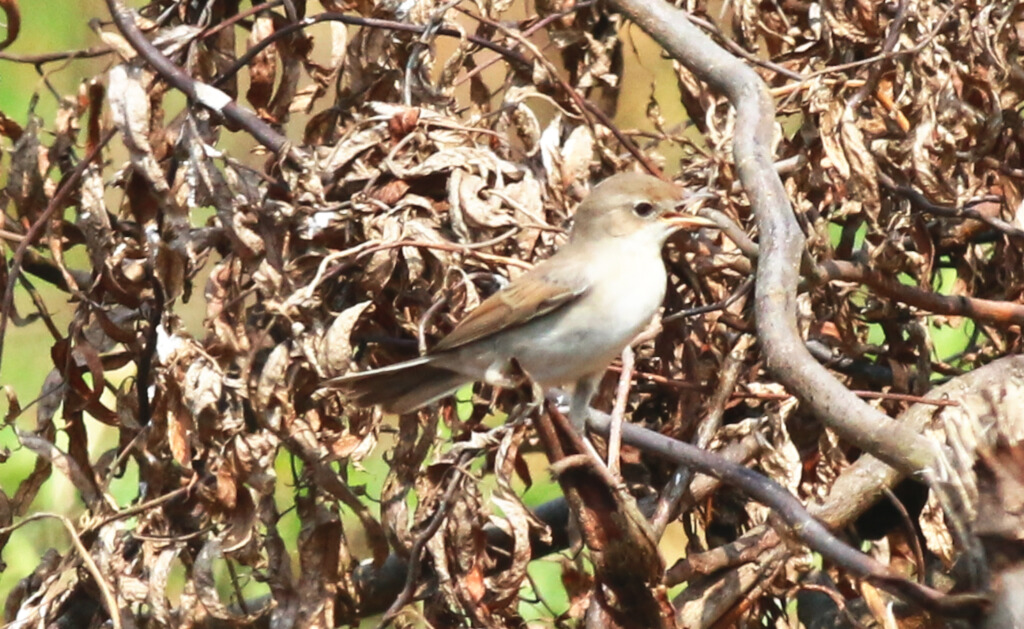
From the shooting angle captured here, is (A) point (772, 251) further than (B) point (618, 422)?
No

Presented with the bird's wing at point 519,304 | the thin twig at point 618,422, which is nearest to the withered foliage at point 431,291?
the bird's wing at point 519,304

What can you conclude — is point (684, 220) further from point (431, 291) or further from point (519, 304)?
point (431, 291)

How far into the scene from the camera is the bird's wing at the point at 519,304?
260 centimetres

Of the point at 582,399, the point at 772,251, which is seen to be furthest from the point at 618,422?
the point at 772,251

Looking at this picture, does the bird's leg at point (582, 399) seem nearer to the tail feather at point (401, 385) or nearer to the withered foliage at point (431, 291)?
the withered foliage at point (431, 291)

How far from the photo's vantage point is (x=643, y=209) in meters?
2.76

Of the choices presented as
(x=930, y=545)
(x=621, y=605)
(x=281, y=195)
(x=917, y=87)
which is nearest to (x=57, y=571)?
(x=281, y=195)

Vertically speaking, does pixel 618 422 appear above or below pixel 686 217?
below

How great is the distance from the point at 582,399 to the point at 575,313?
17 cm

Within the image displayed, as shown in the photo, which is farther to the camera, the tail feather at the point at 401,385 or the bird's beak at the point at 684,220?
the bird's beak at the point at 684,220

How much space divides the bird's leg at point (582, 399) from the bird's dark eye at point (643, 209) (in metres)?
0.32

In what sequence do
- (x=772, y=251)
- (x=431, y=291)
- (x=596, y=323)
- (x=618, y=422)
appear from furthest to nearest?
(x=596, y=323) → (x=431, y=291) → (x=618, y=422) → (x=772, y=251)

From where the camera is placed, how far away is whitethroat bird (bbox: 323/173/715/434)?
8.60 ft

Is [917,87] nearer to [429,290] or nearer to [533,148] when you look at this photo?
[533,148]
